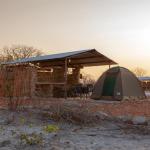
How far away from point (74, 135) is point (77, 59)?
57.6 ft

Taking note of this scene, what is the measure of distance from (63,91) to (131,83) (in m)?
4.24

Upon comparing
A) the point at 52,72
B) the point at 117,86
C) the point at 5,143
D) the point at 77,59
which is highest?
the point at 77,59

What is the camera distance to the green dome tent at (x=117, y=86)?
20422 mm

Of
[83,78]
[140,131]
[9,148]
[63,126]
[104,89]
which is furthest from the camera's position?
[83,78]

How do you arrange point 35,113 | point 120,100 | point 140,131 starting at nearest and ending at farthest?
point 140,131 → point 35,113 → point 120,100

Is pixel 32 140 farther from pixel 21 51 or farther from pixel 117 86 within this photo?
pixel 21 51

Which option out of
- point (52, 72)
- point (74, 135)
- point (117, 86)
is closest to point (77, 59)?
point (52, 72)

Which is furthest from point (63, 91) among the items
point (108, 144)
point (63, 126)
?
point (108, 144)

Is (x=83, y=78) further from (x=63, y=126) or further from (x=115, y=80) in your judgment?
(x=63, y=126)

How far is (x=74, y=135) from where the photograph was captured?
22.7ft

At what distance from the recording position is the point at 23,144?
19.7 feet

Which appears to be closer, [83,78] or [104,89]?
[104,89]

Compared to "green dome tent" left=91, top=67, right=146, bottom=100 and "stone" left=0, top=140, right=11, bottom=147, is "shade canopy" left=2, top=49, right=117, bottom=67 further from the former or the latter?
"stone" left=0, top=140, right=11, bottom=147

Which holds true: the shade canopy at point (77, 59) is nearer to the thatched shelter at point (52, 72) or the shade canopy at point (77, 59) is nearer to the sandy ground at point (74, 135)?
the thatched shelter at point (52, 72)
